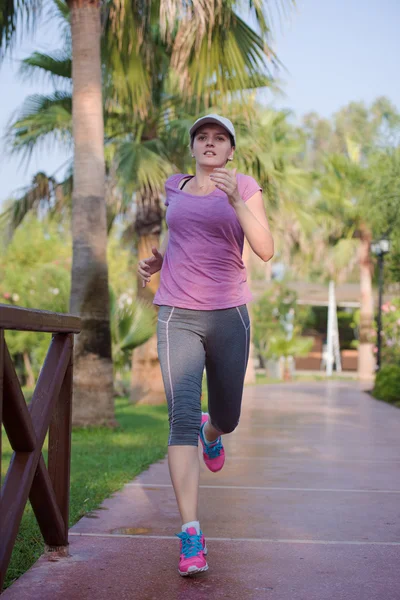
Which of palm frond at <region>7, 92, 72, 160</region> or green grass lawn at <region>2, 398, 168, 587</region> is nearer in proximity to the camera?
green grass lawn at <region>2, 398, 168, 587</region>

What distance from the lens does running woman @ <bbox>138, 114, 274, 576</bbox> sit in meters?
3.70

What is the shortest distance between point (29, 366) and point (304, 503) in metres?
21.0

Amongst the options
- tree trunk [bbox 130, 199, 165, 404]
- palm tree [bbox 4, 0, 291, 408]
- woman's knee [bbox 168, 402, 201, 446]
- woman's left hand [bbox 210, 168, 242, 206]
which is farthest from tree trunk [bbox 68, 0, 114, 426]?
woman's left hand [bbox 210, 168, 242, 206]

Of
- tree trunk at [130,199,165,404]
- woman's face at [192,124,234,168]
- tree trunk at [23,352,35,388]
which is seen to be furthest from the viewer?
tree trunk at [23,352,35,388]

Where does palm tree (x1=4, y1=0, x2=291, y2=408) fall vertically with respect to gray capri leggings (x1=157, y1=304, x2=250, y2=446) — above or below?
above

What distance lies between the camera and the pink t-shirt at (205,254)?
12.5 ft

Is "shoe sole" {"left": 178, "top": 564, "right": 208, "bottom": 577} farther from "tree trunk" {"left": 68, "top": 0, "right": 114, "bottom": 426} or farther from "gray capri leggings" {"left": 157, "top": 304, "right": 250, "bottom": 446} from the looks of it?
"tree trunk" {"left": 68, "top": 0, "right": 114, "bottom": 426}

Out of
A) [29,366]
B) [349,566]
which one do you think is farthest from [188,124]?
[29,366]

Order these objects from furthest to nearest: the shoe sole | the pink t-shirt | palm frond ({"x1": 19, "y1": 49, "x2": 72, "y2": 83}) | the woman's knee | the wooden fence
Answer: palm frond ({"x1": 19, "y1": 49, "x2": 72, "y2": 83}) < the pink t-shirt < the woman's knee < the shoe sole < the wooden fence

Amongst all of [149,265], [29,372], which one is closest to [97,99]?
[149,265]

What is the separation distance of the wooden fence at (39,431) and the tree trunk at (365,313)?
26119 mm

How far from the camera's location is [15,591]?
127 inches

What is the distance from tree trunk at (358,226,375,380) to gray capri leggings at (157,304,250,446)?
2586 cm

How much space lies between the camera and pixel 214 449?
4562mm
